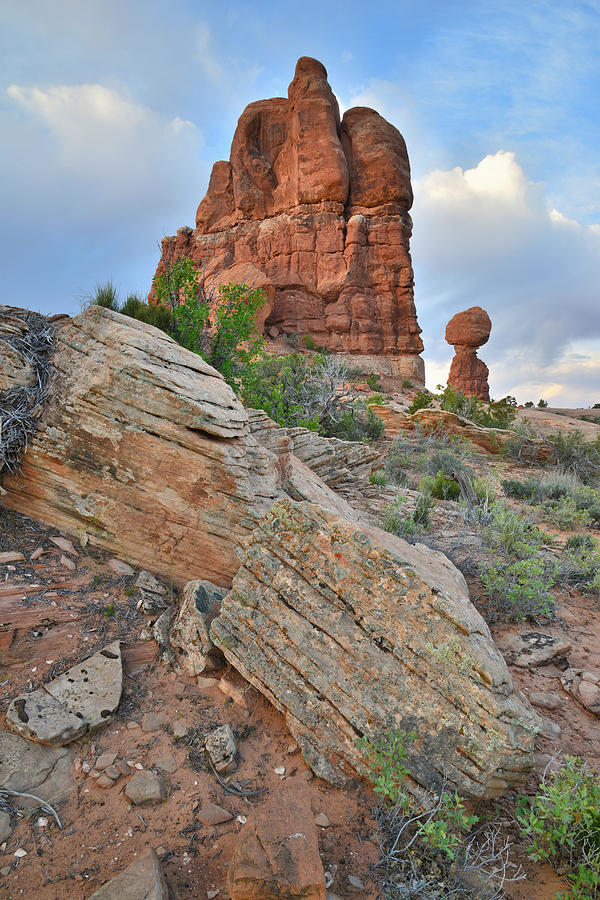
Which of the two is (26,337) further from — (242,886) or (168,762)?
(242,886)

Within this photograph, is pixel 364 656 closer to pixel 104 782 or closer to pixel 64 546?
pixel 104 782

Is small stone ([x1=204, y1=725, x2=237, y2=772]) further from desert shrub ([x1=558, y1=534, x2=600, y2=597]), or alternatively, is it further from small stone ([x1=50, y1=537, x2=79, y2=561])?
desert shrub ([x1=558, y1=534, x2=600, y2=597])

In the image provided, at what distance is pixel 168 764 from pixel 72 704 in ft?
2.41

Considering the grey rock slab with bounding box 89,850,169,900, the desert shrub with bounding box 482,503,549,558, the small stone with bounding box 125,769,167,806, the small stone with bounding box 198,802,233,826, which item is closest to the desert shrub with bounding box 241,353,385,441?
the desert shrub with bounding box 482,503,549,558

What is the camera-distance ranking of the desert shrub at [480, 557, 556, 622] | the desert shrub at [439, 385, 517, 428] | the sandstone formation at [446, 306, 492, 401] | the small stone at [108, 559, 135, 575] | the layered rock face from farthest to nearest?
1. the sandstone formation at [446, 306, 492, 401]
2. the layered rock face
3. the desert shrub at [439, 385, 517, 428]
4. the desert shrub at [480, 557, 556, 622]
5. the small stone at [108, 559, 135, 575]

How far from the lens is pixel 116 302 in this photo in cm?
717

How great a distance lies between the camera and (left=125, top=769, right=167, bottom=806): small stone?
2371 millimetres

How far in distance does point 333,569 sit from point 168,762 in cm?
147

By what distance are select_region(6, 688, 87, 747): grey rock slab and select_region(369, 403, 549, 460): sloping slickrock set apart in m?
13.9

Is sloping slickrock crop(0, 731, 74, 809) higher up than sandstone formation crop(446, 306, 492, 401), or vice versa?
sandstone formation crop(446, 306, 492, 401)

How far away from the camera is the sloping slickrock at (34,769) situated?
2.37 meters

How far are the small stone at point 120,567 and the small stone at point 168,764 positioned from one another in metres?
1.65

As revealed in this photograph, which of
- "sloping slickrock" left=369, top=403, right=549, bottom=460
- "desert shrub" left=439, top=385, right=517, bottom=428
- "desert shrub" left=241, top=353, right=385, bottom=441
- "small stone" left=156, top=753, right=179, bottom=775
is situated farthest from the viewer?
"desert shrub" left=439, top=385, right=517, bottom=428

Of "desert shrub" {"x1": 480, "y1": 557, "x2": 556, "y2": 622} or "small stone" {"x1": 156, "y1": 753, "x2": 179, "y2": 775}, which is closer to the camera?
"small stone" {"x1": 156, "y1": 753, "x2": 179, "y2": 775}
